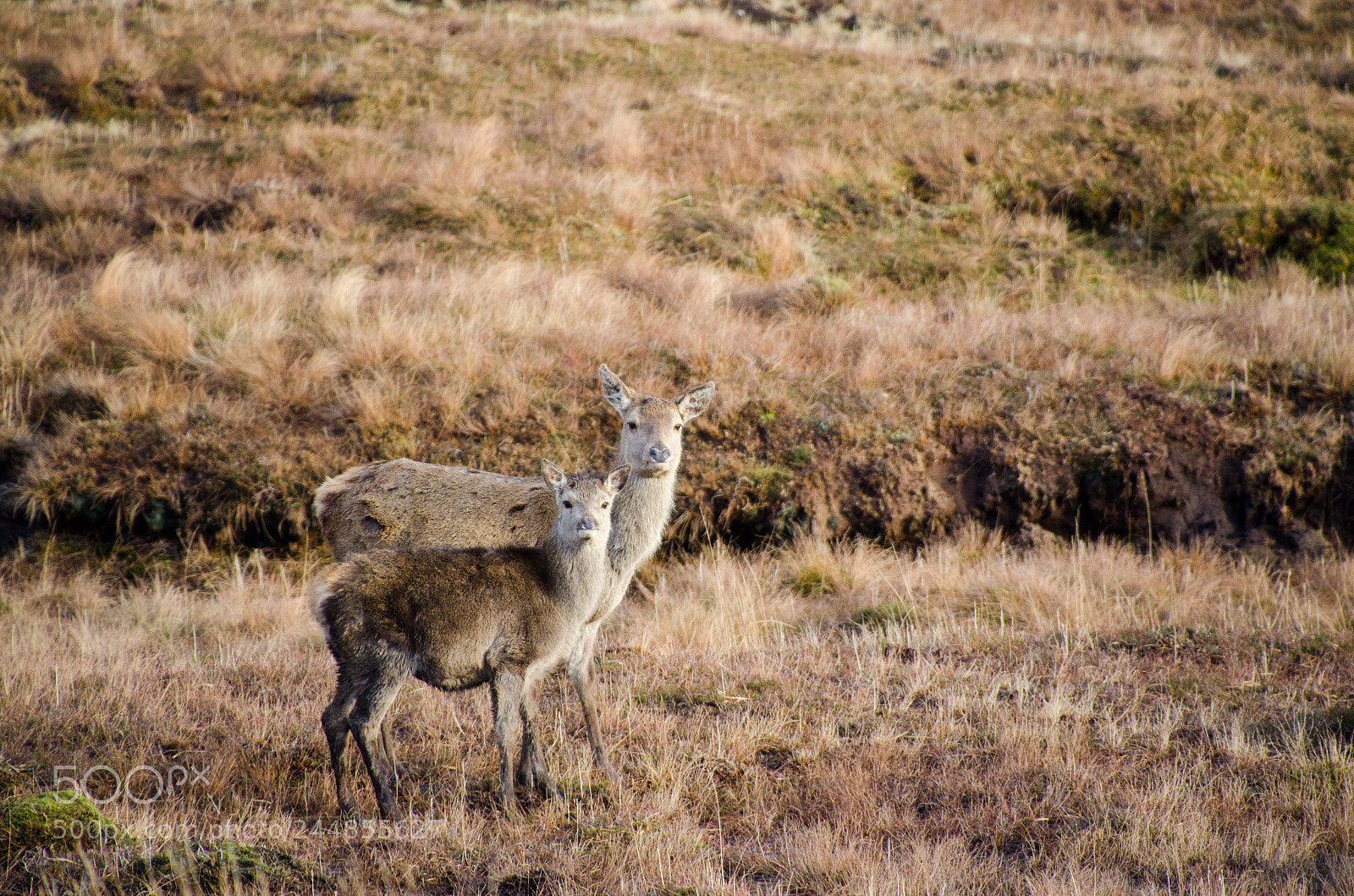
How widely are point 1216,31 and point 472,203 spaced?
901 inches

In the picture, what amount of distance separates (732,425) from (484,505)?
3940 millimetres

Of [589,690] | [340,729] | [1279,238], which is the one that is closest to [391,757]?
[340,729]

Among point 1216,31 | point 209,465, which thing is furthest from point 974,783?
point 1216,31

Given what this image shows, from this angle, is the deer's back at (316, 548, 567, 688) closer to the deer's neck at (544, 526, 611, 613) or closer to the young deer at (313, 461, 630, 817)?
the young deer at (313, 461, 630, 817)

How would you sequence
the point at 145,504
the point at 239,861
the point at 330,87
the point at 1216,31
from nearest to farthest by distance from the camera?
the point at 239,861 → the point at 145,504 → the point at 330,87 → the point at 1216,31

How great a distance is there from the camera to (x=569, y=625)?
587 cm

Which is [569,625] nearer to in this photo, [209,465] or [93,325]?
[209,465]

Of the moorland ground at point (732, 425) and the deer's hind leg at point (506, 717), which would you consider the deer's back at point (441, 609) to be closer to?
the deer's hind leg at point (506, 717)

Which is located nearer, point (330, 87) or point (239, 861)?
point (239, 861)

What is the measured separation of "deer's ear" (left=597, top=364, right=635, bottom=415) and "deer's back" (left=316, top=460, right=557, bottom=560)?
3.12 ft

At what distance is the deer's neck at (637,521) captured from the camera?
6703 mm

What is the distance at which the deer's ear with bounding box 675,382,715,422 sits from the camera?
24.3 ft

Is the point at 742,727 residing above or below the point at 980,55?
below

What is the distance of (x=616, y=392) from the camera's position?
7688 mm
